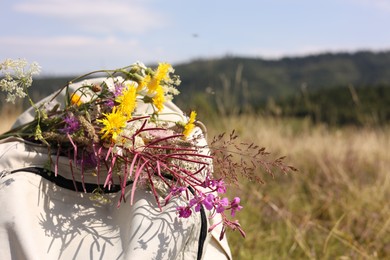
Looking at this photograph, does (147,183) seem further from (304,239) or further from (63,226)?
(304,239)

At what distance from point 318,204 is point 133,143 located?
3.29 m

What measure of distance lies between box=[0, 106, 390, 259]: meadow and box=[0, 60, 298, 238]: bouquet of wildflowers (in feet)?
2.40

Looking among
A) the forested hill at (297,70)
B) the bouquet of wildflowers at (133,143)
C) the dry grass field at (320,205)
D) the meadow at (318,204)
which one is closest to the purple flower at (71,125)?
the bouquet of wildflowers at (133,143)

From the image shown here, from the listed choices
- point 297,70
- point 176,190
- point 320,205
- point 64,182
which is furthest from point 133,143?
point 297,70

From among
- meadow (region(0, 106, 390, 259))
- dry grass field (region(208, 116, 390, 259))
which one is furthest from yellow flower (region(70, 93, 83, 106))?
dry grass field (region(208, 116, 390, 259))

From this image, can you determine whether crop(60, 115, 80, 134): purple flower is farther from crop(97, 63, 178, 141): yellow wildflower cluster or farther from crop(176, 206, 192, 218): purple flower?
crop(176, 206, 192, 218): purple flower

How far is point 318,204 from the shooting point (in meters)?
4.62

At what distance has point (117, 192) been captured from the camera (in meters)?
1.80

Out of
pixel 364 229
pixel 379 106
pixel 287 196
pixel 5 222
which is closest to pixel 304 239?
pixel 364 229

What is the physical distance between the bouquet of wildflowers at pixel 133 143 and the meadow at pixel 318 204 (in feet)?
2.40

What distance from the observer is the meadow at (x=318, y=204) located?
3432mm

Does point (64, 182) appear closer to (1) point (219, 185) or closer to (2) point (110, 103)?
(2) point (110, 103)

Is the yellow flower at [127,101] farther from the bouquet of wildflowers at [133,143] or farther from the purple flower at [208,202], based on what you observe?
the purple flower at [208,202]

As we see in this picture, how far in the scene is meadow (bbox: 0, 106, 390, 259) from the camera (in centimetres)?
Answer: 343
